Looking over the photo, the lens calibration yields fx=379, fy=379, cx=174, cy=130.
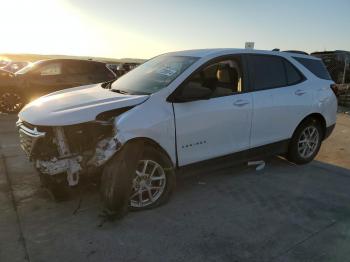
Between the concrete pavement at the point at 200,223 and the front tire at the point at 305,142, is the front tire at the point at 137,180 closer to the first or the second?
the concrete pavement at the point at 200,223

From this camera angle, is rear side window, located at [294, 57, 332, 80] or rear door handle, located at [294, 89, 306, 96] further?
rear side window, located at [294, 57, 332, 80]

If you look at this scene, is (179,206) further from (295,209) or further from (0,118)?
(0,118)

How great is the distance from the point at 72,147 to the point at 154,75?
1512mm

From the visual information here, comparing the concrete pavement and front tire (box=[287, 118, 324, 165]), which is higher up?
front tire (box=[287, 118, 324, 165])

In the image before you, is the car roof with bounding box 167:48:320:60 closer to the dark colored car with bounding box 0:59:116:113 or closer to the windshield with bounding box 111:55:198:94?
the windshield with bounding box 111:55:198:94

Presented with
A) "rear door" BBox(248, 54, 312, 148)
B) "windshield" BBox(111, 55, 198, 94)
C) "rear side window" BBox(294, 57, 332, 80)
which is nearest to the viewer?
"windshield" BBox(111, 55, 198, 94)

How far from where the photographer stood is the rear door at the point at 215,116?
172 inches

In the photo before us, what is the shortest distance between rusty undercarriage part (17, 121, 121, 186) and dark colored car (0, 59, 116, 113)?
702 cm

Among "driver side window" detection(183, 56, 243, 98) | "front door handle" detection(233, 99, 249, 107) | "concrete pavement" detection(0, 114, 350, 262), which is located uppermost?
"driver side window" detection(183, 56, 243, 98)

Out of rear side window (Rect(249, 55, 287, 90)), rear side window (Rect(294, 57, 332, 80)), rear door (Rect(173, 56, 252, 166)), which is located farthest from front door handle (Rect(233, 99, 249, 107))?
rear side window (Rect(294, 57, 332, 80))

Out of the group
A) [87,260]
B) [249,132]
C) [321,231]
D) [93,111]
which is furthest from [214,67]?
[87,260]

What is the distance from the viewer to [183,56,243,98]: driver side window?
4828 mm

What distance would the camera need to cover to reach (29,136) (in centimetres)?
404

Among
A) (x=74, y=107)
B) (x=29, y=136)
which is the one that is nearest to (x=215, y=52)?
(x=74, y=107)
